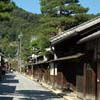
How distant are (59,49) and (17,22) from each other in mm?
155255

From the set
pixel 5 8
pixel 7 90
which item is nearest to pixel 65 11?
pixel 7 90

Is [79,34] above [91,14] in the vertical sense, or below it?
below

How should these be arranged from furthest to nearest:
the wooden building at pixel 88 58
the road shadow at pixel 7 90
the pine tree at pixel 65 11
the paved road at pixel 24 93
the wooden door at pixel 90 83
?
1. the pine tree at pixel 65 11
2. the paved road at pixel 24 93
3. the road shadow at pixel 7 90
4. the wooden door at pixel 90 83
5. the wooden building at pixel 88 58

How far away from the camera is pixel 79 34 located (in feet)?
81.7

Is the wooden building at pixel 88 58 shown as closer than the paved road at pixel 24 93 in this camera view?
Yes

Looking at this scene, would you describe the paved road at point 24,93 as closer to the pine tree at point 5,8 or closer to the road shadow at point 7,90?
the road shadow at point 7,90

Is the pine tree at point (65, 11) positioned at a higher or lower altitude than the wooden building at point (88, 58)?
higher

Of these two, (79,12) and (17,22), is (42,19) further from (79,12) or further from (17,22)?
(17,22)

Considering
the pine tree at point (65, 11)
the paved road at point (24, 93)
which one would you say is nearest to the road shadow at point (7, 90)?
the paved road at point (24, 93)

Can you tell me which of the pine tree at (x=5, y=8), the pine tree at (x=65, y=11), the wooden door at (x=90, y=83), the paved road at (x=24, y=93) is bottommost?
the paved road at (x=24, y=93)

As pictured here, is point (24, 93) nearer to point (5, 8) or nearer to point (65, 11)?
point (5, 8)

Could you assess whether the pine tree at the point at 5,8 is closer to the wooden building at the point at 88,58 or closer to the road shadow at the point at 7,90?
the wooden building at the point at 88,58

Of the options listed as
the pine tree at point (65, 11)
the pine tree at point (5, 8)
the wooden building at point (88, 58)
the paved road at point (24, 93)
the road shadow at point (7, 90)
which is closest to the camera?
the wooden building at point (88, 58)

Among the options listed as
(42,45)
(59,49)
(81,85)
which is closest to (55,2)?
(42,45)
